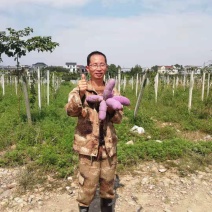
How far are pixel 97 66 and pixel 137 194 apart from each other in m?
1.97

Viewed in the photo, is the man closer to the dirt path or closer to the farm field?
the dirt path

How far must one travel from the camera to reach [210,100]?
985 centimetres

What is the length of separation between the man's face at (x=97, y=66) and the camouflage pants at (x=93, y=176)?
75 centimetres

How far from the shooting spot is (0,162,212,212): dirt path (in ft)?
10.3

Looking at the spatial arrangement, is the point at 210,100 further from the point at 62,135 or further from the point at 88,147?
the point at 88,147

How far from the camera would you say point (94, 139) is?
2.34 meters

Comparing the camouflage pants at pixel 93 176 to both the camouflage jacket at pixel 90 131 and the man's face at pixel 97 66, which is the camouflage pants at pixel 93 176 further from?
the man's face at pixel 97 66

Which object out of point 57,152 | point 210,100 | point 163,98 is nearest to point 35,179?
point 57,152

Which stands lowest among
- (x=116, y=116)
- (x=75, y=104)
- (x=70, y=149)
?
(x=70, y=149)

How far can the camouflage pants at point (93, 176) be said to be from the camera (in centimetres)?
237

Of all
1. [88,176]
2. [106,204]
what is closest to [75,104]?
[88,176]

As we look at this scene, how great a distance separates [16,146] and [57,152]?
834mm

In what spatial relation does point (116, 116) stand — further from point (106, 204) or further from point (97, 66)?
point (106, 204)

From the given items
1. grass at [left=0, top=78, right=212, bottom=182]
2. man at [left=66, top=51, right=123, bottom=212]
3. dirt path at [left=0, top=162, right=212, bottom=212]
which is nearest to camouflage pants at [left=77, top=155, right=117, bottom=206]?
man at [left=66, top=51, right=123, bottom=212]
